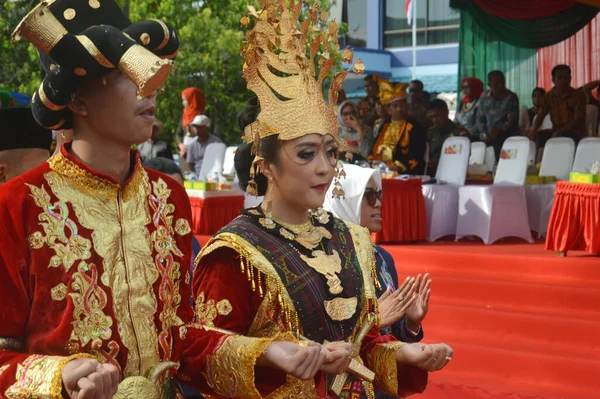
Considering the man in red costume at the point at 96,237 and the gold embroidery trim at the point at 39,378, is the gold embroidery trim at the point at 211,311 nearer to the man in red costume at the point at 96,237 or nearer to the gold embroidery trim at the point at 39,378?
the man in red costume at the point at 96,237

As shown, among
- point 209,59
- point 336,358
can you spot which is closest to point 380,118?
point 209,59

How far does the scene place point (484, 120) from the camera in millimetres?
11406

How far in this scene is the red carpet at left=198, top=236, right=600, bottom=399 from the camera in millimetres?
5863

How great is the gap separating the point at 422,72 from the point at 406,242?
49.5 feet

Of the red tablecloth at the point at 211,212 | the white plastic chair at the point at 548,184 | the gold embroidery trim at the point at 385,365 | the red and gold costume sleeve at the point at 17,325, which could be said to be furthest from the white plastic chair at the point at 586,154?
the red and gold costume sleeve at the point at 17,325

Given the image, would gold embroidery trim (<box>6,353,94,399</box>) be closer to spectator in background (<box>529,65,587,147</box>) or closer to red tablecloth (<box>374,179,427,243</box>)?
red tablecloth (<box>374,179,427,243</box>)

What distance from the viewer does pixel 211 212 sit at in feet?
34.1

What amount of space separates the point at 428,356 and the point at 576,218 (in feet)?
17.4

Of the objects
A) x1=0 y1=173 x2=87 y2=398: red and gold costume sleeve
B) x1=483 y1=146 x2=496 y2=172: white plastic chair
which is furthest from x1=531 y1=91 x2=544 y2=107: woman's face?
x1=0 y1=173 x2=87 y2=398: red and gold costume sleeve

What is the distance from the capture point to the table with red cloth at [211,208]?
1030 centimetres

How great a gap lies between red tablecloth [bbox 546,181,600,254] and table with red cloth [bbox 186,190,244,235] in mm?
3773

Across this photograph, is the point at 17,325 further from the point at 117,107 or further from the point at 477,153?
the point at 477,153

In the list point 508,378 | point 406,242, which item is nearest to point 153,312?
point 508,378

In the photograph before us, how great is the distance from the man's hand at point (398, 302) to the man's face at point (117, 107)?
1324 mm
